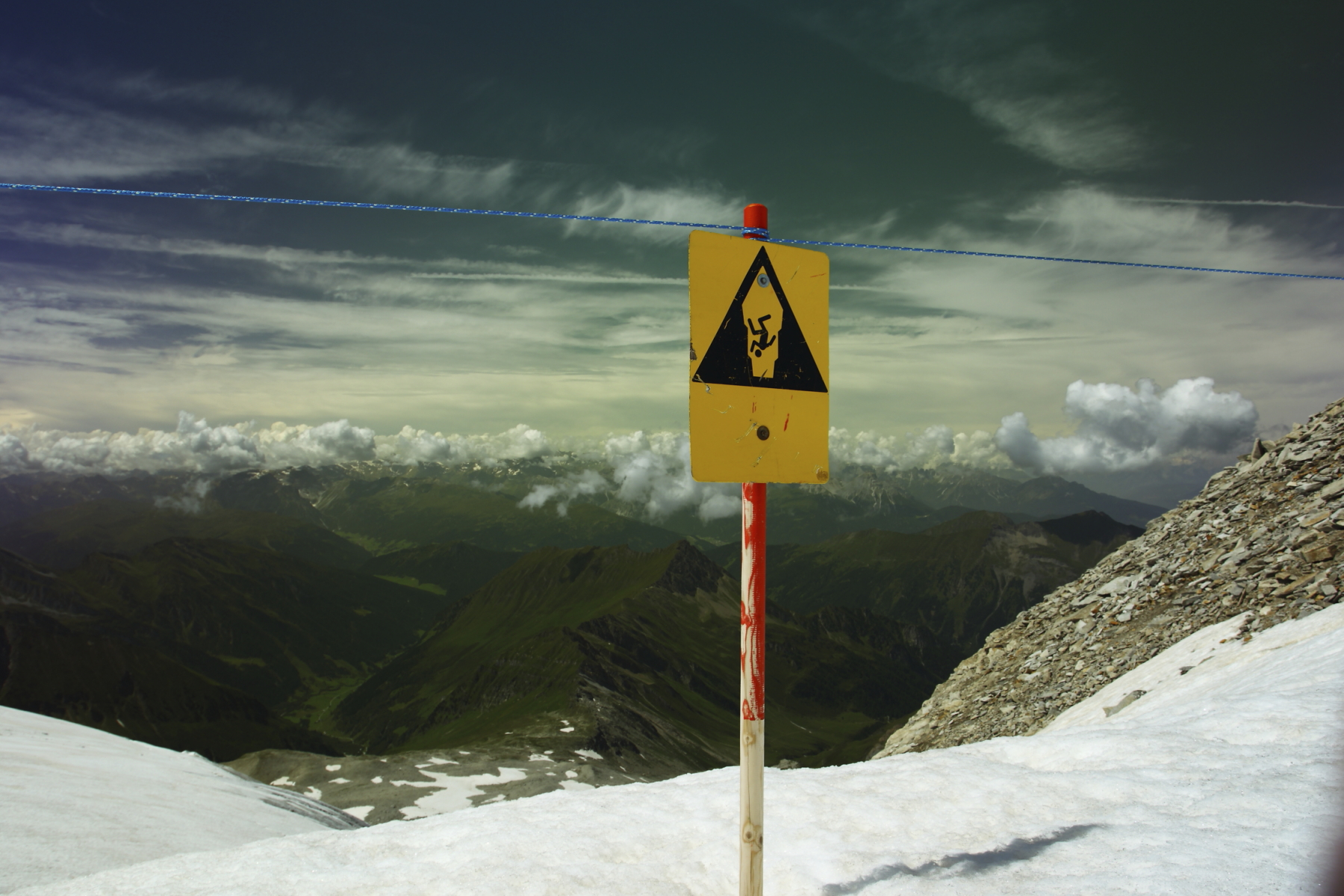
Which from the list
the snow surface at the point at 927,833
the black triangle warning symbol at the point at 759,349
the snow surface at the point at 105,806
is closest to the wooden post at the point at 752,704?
the black triangle warning symbol at the point at 759,349

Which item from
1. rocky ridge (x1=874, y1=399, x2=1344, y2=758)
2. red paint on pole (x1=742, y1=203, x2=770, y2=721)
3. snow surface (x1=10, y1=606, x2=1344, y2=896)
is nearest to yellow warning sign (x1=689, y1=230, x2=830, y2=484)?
red paint on pole (x1=742, y1=203, x2=770, y2=721)

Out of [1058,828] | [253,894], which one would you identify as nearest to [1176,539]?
[1058,828]

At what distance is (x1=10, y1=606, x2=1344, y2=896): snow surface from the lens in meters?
4.80

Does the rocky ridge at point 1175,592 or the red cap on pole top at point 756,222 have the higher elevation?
the red cap on pole top at point 756,222

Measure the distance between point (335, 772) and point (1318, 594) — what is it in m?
121

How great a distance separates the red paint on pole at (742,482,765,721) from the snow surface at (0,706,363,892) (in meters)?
9.90

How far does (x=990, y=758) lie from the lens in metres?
8.33

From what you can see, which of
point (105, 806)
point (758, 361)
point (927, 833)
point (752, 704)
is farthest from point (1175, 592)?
point (105, 806)

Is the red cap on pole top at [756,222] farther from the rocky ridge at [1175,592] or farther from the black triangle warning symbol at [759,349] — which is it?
the rocky ridge at [1175,592]

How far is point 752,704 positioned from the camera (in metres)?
4.49

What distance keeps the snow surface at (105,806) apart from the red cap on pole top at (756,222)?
11.5 meters

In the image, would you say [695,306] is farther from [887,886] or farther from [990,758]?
[990,758]

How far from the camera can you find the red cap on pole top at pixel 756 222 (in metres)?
4.70

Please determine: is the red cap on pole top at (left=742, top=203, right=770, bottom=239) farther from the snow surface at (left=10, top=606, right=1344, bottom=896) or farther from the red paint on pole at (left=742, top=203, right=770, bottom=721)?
the snow surface at (left=10, top=606, right=1344, bottom=896)
